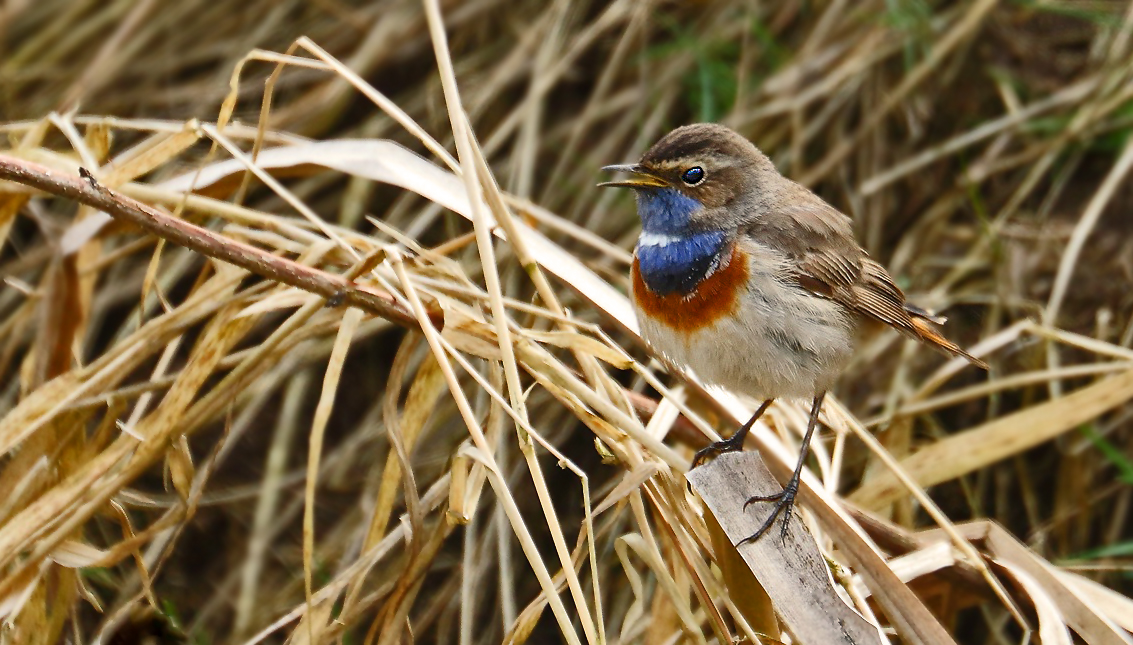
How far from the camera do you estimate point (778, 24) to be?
5.17 m

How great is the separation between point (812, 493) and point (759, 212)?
3.38 ft

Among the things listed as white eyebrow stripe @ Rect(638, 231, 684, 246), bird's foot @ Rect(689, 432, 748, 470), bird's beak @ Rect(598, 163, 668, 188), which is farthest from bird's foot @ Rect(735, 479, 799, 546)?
bird's beak @ Rect(598, 163, 668, 188)

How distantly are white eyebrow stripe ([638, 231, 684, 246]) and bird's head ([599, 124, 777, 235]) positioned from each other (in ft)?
0.05

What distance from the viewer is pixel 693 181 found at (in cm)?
358

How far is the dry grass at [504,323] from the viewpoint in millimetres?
2707

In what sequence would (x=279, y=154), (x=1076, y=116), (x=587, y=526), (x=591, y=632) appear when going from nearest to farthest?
1. (x=591, y=632)
2. (x=587, y=526)
3. (x=279, y=154)
4. (x=1076, y=116)

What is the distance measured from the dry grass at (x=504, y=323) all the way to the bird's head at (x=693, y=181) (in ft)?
0.66

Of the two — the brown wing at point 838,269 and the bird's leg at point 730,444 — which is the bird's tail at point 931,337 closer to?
the brown wing at point 838,269

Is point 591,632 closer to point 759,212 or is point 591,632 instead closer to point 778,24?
point 759,212

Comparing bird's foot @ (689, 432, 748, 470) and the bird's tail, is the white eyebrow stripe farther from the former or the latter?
the bird's tail

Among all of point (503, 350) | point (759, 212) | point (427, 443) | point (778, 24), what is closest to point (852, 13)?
point (778, 24)

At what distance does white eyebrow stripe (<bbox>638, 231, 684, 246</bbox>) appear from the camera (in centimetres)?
347

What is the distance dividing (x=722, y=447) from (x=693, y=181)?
85cm

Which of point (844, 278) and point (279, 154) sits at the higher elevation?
point (279, 154)
